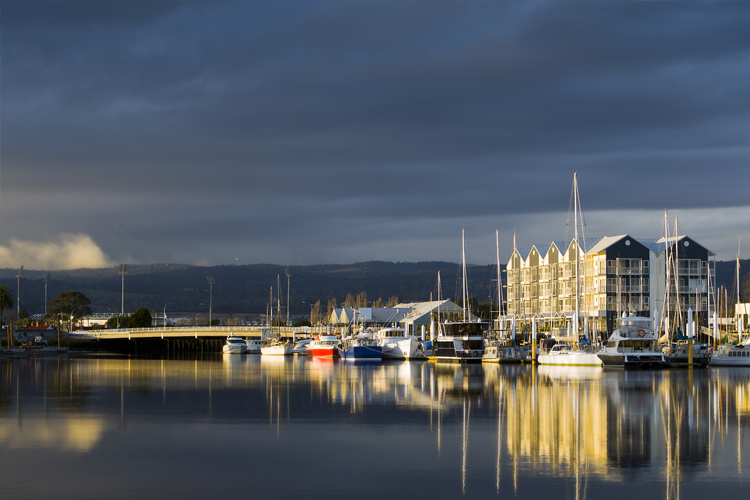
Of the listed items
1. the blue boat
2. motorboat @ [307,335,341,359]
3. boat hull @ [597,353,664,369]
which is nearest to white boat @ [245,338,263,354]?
motorboat @ [307,335,341,359]

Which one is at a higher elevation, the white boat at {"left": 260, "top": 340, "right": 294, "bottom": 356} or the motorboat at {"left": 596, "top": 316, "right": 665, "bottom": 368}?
the motorboat at {"left": 596, "top": 316, "right": 665, "bottom": 368}

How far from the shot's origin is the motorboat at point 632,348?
7706 cm

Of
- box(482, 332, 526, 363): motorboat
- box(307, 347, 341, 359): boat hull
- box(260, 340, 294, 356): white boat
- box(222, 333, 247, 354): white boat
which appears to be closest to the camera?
box(482, 332, 526, 363): motorboat

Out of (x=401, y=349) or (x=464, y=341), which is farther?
(x=401, y=349)

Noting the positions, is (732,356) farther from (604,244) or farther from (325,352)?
(325,352)

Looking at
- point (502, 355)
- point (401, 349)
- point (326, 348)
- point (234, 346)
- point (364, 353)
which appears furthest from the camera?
point (234, 346)

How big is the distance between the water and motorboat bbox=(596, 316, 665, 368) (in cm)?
2840

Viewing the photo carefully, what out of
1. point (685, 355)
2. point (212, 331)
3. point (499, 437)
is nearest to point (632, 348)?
point (685, 355)

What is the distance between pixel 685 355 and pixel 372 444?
222 ft

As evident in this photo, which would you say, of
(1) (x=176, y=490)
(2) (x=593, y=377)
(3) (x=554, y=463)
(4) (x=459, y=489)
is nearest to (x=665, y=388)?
(2) (x=593, y=377)

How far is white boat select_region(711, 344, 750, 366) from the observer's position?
89750 millimetres

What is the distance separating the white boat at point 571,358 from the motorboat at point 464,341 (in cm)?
1215

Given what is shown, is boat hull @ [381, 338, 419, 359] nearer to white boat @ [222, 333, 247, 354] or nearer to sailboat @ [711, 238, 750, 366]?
sailboat @ [711, 238, 750, 366]

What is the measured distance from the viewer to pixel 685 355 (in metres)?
86.6
